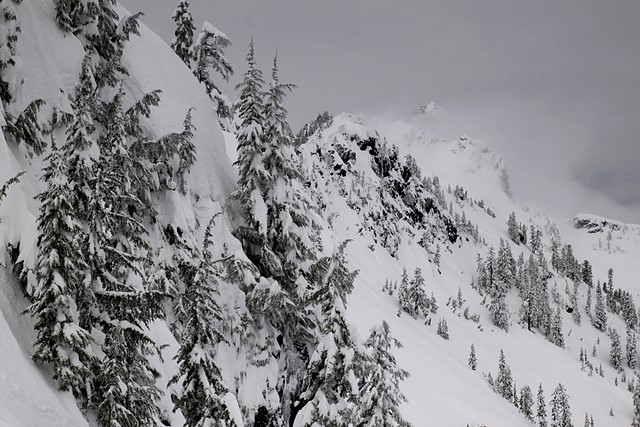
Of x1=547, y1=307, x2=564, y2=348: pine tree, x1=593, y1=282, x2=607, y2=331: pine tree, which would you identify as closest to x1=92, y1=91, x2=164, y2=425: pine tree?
x1=547, y1=307, x2=564, y2=348: pine tree

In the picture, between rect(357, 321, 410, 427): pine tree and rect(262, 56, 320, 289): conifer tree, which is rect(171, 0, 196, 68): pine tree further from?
rect(357, 321, 410, 427): pine tree

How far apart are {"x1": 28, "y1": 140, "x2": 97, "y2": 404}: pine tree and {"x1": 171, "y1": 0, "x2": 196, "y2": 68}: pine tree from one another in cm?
1904

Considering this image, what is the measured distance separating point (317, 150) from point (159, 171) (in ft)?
362

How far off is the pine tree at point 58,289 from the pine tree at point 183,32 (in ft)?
62.5

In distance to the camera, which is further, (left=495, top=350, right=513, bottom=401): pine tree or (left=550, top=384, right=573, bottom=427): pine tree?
(left=495, top=350, right=513, bottom=401): pine tree

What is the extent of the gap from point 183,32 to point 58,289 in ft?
69.1

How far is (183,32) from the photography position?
24.6m

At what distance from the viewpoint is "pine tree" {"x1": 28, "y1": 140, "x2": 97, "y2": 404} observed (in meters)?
7.47

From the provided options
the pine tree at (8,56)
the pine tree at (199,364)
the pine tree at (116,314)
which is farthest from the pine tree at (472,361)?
the pine tree at (8,56)

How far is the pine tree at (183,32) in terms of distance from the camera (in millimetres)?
24002

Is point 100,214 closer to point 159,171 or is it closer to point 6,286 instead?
point 6,286

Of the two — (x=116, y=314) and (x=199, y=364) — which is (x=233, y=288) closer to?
(x=199, y=364)

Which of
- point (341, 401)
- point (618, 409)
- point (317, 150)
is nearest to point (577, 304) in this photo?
point (618, 409)

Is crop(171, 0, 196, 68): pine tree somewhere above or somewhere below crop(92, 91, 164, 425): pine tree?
above
